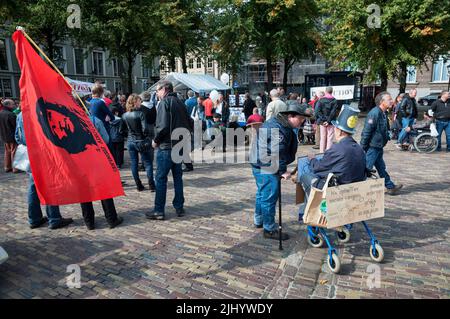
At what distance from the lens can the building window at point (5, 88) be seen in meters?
33.1

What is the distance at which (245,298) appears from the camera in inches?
139

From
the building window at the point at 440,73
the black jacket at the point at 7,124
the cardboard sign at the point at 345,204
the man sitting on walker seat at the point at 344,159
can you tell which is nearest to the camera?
the cardboard sign at the point at 345,204

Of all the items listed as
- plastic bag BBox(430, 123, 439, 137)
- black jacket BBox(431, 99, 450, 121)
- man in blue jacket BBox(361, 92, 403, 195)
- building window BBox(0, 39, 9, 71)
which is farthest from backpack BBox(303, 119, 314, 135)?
building window BBox(0, 39, 9, 71)

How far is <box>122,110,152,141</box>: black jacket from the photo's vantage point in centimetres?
683

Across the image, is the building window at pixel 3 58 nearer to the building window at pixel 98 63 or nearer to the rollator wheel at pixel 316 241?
the building window at pixel 98 63

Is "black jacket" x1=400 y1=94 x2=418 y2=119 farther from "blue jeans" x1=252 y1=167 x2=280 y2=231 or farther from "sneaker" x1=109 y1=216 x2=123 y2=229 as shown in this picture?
"sneaker" x1=109 y1=216 x2=123 y2=229

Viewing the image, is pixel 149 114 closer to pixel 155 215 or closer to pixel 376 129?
pixel 155 215

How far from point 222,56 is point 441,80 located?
2853 centimetres

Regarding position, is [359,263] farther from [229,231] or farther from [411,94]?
[411,94]

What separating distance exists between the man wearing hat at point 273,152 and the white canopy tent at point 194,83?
1165 cm

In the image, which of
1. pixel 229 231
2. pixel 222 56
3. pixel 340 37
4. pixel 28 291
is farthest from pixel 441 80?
pixel 28 291

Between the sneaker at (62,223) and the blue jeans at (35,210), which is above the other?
the blue jeans at (35,210)

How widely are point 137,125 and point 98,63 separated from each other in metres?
41.7

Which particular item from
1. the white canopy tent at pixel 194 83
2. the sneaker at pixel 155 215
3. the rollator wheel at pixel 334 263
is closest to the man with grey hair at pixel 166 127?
the sneaker at pixel 155 215
